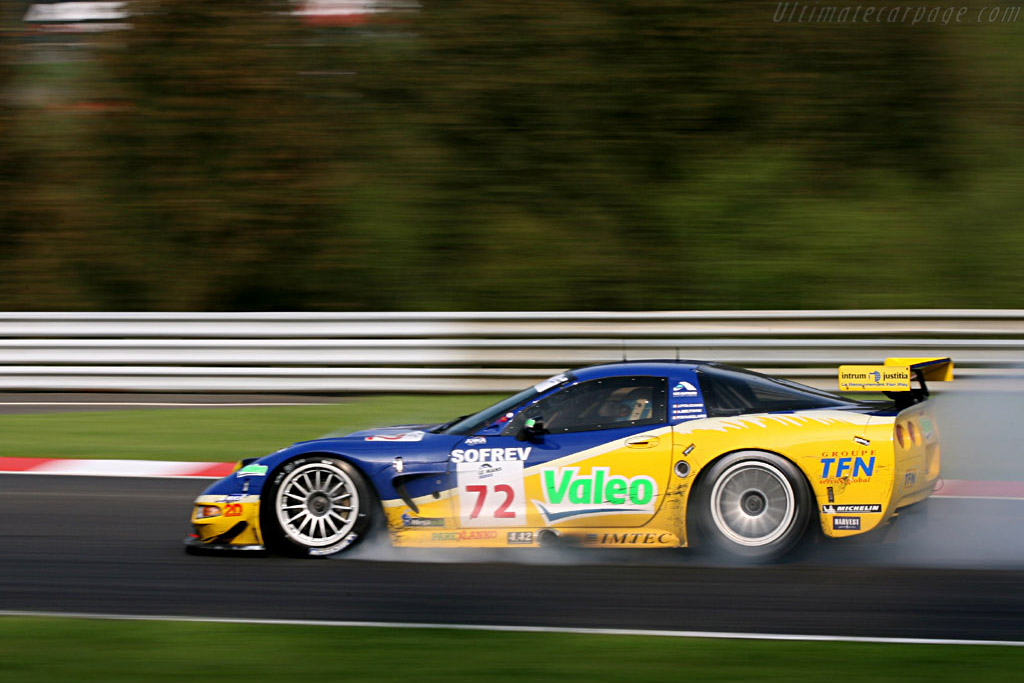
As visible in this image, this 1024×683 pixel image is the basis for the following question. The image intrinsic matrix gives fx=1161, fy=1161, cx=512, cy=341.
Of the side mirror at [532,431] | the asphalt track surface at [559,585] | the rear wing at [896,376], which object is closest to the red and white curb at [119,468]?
the asphalt track surface at [559,585]

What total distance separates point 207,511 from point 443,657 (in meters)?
2.43

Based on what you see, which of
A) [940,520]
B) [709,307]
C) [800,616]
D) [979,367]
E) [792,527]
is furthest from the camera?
[709,307]

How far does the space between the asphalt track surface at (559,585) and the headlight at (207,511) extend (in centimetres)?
24

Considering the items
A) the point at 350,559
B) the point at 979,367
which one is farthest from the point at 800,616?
the point at 979,367

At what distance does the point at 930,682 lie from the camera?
433 cm

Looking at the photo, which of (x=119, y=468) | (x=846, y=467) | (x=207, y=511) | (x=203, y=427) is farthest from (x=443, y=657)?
(x=203, y=427)

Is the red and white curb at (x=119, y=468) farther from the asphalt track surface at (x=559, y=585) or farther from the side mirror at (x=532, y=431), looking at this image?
the side mirror at (x=532, y=431)

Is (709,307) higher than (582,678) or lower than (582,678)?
higher

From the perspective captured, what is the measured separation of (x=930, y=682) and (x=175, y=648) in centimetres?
299

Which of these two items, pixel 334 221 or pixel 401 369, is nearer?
pixel 401 369

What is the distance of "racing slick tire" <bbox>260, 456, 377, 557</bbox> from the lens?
6.47 metres

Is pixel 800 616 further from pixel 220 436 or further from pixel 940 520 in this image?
pixel 220 436

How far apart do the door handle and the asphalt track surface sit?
65 centimetres

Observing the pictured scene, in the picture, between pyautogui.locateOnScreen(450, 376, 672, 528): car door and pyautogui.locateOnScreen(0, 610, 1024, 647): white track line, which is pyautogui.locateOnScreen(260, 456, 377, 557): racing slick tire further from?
pyautogui.locateOnScreen(0, 610, 1024, 647): white track line
